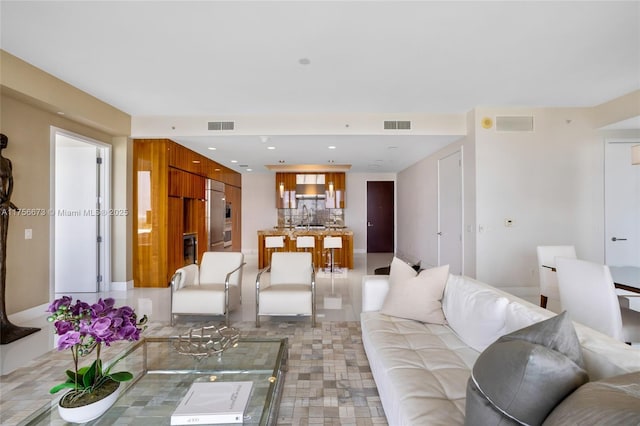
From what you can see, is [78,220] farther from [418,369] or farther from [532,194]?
[532,194]

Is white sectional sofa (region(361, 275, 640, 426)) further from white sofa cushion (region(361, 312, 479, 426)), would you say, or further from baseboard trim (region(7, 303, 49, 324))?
baseboard trim (region(7, 303, 49, 324))

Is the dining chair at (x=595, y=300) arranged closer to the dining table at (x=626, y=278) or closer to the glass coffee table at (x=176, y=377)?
the dining table at (x=626, y=278)

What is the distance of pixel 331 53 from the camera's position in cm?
311

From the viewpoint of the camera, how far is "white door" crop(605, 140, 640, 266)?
477 cm

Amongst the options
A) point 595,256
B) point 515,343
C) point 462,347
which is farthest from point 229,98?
point 595,256

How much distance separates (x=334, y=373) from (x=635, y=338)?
7.64 feet

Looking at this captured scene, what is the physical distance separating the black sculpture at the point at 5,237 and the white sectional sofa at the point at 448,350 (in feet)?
12.1

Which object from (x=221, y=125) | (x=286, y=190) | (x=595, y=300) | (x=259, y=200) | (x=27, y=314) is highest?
(x=221, y=125)

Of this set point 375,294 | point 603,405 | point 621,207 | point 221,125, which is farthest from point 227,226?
point 603,405

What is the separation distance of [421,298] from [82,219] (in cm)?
545

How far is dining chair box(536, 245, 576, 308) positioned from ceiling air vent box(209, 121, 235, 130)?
4.85 m

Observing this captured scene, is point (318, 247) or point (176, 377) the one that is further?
point (318, 247)

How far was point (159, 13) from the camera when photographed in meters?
2.50

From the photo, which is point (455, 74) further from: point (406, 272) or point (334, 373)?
point (334, 373)
